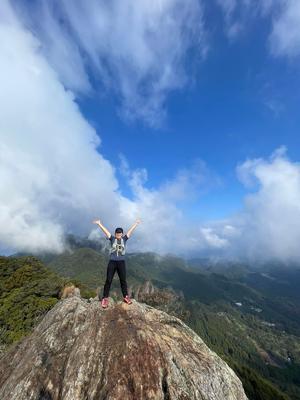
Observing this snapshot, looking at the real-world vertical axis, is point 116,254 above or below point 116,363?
above

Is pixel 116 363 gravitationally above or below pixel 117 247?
below

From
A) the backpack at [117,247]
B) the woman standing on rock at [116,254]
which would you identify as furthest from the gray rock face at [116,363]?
the backpack at [117,247]

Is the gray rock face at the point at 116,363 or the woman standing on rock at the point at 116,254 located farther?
the woman standing on rock at the point at 116,254

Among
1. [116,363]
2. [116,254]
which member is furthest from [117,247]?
[116,363]

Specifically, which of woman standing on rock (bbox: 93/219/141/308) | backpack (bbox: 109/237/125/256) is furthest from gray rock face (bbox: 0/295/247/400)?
backpack (bbox: 109/237/125/256)

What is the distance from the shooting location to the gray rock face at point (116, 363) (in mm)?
20172

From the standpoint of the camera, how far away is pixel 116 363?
69.6 ft

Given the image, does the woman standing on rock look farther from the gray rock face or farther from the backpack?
the gray rock face

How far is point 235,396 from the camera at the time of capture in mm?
22750

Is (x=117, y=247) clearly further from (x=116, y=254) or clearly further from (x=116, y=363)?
(x=116, y=363)

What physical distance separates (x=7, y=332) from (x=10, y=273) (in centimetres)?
4895

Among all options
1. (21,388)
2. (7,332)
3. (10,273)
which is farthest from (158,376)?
(10,273)

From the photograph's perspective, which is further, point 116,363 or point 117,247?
point 117,247

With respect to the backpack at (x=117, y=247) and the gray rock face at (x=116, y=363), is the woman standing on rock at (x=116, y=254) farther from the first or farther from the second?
the gray rock face at (x=116, y=363)
